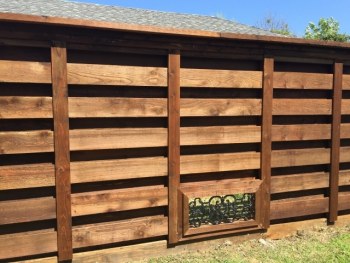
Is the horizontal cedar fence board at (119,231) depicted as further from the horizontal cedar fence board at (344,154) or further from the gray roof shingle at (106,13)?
the horizontal cedar fence board at (344,154)

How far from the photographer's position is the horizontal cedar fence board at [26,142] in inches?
122

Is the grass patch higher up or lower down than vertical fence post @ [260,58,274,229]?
lower down

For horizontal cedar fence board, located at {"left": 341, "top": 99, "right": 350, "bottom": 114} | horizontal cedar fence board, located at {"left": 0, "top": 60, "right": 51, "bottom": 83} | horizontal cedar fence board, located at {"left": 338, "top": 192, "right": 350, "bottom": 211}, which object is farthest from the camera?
horizontal cedar fence board, located at {"left": 338, "top": 192, "right": 350, "bottom": 211}

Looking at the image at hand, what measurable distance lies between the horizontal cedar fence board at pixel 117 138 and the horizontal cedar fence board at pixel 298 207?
170 cm

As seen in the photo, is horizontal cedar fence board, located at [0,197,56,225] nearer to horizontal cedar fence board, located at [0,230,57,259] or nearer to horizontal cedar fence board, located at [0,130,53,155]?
horizontal cedar fence board, located at [0,230,57,259]

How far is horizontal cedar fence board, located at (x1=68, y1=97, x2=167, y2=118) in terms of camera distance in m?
3.32

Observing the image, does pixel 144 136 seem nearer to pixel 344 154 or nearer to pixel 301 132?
pixel 301 132

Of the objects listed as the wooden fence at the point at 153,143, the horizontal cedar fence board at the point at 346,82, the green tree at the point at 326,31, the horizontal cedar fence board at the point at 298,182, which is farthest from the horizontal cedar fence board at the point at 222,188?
the green tree at the point at 326,31

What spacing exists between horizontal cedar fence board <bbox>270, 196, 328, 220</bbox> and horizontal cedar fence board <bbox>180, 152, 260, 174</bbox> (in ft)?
2.03

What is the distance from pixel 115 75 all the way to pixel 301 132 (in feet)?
7.93

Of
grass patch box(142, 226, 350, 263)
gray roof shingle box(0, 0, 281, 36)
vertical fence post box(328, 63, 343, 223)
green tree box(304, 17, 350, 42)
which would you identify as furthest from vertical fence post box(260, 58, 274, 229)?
green tree box(304, 17, 350, 42)

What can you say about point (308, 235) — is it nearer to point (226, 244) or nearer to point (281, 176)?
point (281, 176)

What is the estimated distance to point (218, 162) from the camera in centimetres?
396

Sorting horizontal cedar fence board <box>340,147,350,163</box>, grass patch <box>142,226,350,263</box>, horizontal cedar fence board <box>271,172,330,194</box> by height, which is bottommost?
grass patch <box>142,226,350,263</box>
